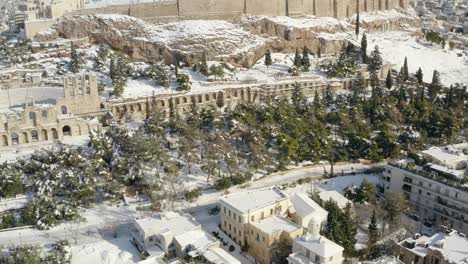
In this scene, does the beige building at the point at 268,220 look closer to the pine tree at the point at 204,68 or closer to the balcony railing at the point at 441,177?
the balcony railing at the point at 441,177

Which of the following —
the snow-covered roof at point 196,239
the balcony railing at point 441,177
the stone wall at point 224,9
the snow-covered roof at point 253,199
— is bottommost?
the snow-covered roof at point 196,239

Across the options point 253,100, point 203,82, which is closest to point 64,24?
point 203,82

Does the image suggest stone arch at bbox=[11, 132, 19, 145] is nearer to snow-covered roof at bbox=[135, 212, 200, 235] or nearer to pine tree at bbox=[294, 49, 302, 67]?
snow-covered roof at bbox=[135, 212, 200, 235]

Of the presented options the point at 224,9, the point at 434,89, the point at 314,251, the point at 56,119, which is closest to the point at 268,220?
the point at 314,251

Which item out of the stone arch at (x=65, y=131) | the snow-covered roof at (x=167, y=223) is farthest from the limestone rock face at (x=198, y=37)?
the snow-covered roof at (x=167, y=223)


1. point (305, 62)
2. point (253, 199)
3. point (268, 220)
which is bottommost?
point (268, 220)

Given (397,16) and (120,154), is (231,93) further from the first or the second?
(397,16)

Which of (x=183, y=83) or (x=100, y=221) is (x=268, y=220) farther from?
(x=183, y=83)
